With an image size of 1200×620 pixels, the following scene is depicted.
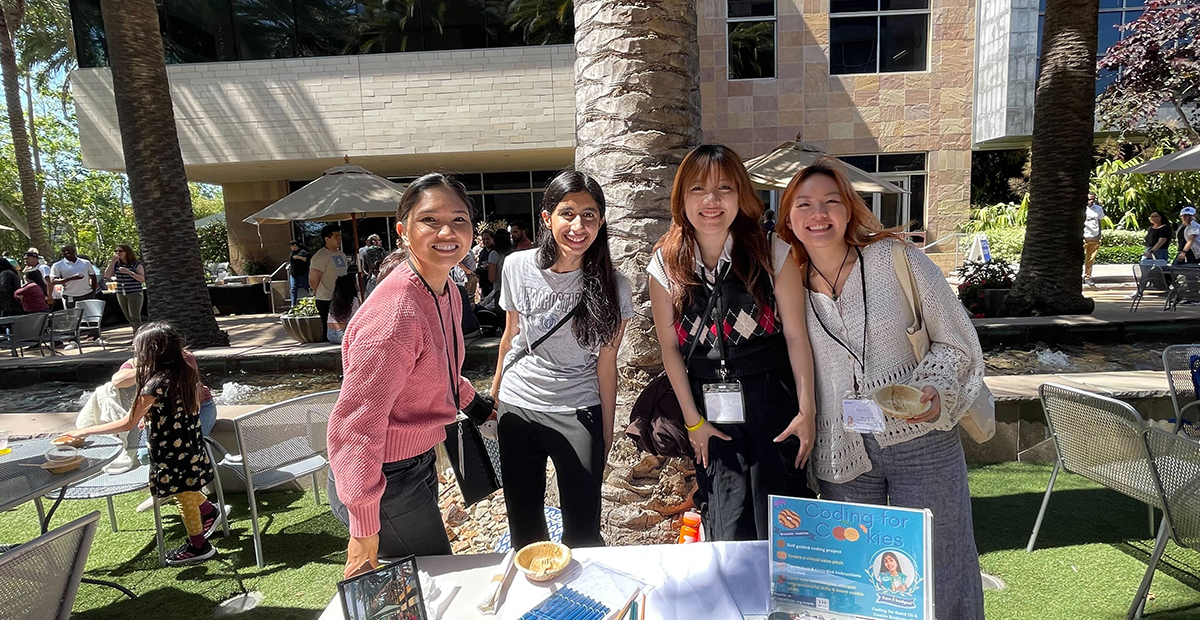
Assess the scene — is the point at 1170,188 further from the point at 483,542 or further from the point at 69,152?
the point at 69,152

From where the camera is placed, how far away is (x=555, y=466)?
2.53m

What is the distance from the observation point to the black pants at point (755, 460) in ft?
7.35

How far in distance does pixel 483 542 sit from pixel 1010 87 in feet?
58.8

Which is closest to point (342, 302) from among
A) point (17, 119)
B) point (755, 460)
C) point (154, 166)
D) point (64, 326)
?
point (154, 166)

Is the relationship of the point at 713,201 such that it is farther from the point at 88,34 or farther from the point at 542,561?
the point at 88,34

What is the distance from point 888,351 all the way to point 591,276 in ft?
3.50

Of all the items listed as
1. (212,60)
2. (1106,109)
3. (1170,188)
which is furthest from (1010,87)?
(212,60)

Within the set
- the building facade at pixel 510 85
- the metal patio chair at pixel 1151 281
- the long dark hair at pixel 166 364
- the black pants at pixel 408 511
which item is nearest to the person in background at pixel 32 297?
the building facade at pixel 510 85

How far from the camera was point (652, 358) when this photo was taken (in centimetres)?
325

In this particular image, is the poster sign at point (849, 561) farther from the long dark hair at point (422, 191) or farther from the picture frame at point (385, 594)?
the long dark hair at point (422, 191)

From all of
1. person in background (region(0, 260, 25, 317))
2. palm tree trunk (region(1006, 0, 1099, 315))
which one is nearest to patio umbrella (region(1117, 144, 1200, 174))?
palm tree trunk (region(1006, 0, 1099, 315))

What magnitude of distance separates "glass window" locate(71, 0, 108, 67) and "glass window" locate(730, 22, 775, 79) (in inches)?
564

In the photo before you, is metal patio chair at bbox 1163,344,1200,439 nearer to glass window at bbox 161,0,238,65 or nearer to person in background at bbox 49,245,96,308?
person in background at bbox 49,245,96,308

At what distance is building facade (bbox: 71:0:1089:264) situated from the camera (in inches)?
551
